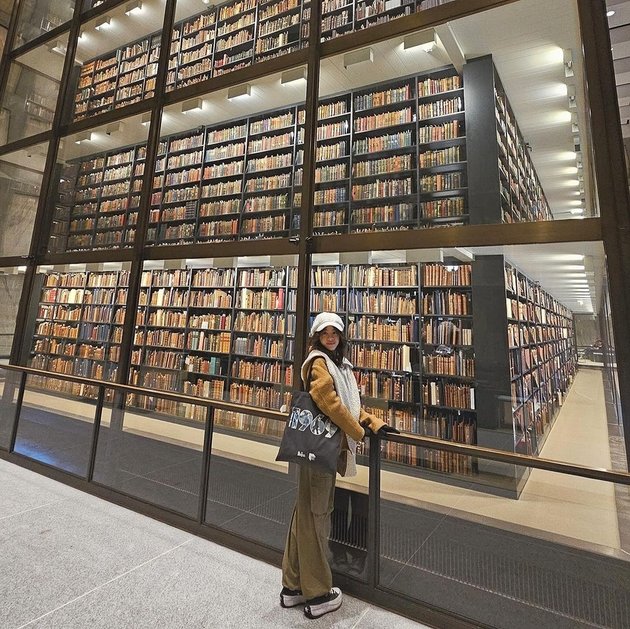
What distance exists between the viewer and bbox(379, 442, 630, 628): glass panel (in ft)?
4.66

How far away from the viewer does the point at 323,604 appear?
1570 millimetres

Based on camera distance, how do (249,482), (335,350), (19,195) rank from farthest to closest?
1. (19,195)
2. (249,482)
3. (335,350)

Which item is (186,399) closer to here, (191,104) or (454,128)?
(454,128)

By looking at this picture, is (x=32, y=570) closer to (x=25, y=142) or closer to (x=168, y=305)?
(x=168, y=305)

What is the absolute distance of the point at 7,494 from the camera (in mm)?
2650

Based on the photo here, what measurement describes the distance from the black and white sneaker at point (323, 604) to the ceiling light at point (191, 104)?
14.4 ft

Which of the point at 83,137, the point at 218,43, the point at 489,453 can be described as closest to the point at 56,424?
the point at 489,453

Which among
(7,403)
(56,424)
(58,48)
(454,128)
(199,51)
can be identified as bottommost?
(56,424)

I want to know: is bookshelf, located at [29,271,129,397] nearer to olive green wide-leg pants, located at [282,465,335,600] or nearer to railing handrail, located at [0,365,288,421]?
railing handrail, located at [0,365,288,421]

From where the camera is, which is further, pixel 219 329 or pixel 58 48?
pixel 58 48

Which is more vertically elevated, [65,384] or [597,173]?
[597,173]

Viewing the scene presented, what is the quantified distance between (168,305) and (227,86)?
274 centimetres

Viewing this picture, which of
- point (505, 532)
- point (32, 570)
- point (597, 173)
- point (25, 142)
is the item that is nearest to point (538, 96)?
point (597, 173)

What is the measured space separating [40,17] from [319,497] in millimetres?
7677
